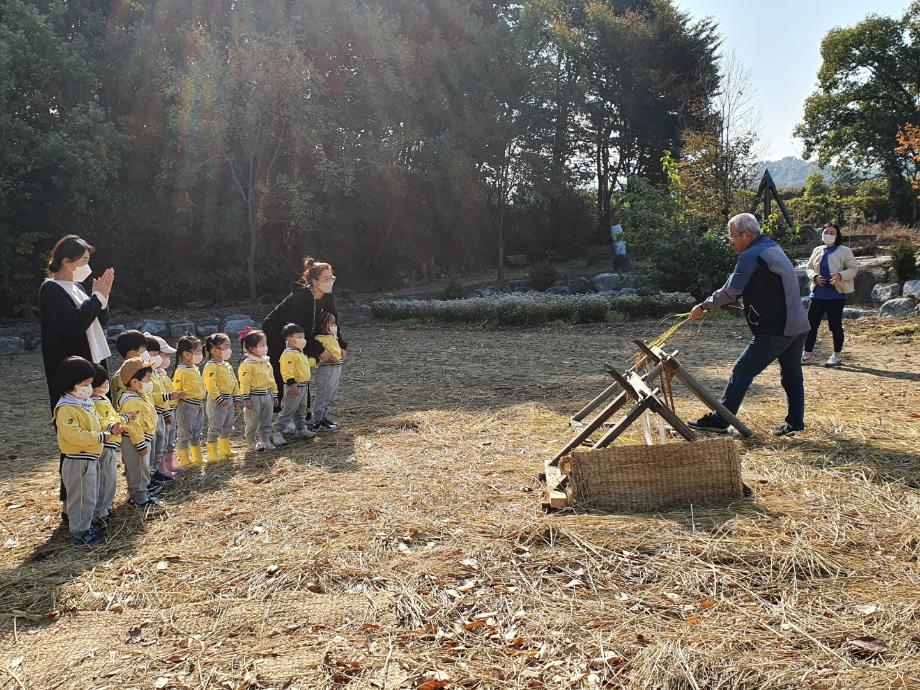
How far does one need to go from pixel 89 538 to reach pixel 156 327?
40.3 ft

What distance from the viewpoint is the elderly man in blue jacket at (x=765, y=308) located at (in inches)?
213

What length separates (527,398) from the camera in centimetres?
788

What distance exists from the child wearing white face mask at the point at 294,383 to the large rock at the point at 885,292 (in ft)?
38.4

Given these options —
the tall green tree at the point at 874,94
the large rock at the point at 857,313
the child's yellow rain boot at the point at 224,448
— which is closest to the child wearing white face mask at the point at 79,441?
the child's yellow rain boot at the point at 224,448

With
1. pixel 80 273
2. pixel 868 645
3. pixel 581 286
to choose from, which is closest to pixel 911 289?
pixel 581 286

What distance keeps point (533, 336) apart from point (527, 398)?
17.9 feet

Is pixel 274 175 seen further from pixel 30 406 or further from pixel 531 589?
pixel 531 589

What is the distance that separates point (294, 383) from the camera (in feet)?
20.7

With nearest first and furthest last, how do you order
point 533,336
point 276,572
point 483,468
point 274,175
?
1. point 276,572
2. point 483,468
3. point 533,336
4. point 274,175

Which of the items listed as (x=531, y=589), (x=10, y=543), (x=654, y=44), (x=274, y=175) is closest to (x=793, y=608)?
(x=531, y=589)

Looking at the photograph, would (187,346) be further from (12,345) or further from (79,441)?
(12,345)

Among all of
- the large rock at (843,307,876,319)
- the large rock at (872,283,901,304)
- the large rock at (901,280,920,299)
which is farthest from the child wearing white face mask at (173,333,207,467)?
the large rock at (872,283,901,304)

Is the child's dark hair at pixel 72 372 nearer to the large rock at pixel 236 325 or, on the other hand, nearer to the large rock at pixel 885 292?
the large rock at pixel 236 325

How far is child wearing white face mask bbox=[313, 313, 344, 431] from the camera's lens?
671cm
